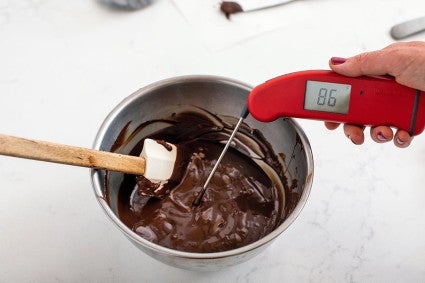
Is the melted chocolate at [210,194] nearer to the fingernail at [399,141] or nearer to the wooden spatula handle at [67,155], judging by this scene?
A: the wooden spatula handle at [67,155]

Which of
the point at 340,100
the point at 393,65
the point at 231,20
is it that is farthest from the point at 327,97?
the point at 231,20

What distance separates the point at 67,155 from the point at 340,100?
1.64 feet

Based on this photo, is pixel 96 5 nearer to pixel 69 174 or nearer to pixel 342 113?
pixel 69 174

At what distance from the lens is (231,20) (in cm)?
137

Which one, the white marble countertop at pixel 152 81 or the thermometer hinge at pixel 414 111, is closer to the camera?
the thermometer hinge at pixel 414 111

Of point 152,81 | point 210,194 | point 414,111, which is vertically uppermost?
point 414,111

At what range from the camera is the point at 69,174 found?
1.06 metres

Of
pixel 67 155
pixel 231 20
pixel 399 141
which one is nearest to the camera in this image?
pixel 67 155

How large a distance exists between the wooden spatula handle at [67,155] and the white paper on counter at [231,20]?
1.94 feet

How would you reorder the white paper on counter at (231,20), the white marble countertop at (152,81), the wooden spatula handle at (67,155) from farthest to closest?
the white paper on counter at (231,20) → the white marble countertop at (152,81) → the wooden spatula handle at (67,155)

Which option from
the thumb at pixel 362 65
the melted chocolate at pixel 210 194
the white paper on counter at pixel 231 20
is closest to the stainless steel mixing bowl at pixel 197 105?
the melted chocolate at pixel 210 194

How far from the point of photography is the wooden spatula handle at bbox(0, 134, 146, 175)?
70 cm

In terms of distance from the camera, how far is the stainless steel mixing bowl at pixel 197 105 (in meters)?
0.84

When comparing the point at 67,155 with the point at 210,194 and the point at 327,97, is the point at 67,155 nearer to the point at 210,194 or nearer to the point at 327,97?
the point at 210,194
